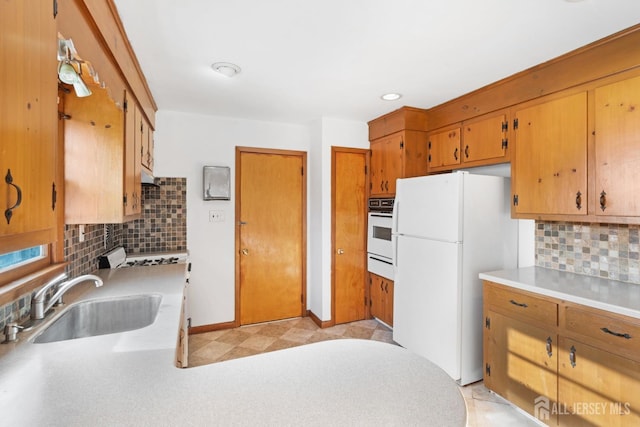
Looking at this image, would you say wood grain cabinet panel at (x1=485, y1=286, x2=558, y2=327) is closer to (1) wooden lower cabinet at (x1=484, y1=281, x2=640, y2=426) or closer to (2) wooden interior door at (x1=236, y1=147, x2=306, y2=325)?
(1) wooden lower cabinet at (x1=484, y1=281, x2=640, y2=426)

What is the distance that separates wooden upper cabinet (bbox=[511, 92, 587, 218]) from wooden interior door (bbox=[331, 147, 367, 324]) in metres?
1.64

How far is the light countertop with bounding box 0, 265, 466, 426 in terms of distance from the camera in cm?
75

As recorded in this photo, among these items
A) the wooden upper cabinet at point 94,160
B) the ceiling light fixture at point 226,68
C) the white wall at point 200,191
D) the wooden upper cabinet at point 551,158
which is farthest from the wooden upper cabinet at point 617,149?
the white wall at point 200,191

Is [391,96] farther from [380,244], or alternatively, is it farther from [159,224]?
[159,224]

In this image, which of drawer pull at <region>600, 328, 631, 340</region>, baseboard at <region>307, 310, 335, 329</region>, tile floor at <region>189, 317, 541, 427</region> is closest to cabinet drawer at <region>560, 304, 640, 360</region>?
drawer pull at <region>600, 328, 631, 340</region>

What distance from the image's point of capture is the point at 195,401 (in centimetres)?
81

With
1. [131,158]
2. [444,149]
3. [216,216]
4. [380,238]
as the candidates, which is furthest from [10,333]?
[444,149]

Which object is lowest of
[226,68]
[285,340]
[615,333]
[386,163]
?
[285,340]

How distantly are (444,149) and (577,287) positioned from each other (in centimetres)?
157

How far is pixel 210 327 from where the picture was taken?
336 cm

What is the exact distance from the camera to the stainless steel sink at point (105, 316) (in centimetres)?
155

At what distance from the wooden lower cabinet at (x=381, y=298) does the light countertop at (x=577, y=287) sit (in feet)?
4.06

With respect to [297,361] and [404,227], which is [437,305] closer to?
[404,227]

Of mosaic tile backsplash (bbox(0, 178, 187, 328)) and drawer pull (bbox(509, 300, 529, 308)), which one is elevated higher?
mosaic tile backsplash (bbox(0, 178, 187, 328))
